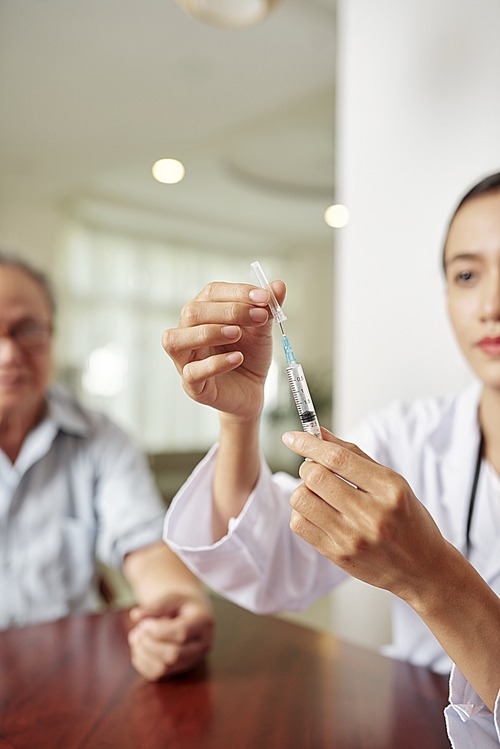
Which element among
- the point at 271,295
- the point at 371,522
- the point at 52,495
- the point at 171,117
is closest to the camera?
the point at 371,522

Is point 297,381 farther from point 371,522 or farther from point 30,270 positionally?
point 30,270

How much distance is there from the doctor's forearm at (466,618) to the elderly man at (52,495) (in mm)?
798

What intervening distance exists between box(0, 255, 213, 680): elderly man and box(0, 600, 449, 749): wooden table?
0.28 m

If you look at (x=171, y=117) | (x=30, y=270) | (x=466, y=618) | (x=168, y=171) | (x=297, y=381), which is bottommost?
(x=466, y=618)

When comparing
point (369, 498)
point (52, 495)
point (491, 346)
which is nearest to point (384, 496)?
point (369, 498)

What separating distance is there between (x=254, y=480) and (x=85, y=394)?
130 inches

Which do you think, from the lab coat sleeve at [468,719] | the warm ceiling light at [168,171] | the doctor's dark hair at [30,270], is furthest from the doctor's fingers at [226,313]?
the warm ceiling light at [168,171]

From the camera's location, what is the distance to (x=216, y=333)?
63cm

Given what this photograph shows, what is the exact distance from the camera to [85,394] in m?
3.96

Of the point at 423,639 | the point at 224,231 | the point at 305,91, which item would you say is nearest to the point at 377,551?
the point at 423,639

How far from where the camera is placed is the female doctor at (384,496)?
1.57ft

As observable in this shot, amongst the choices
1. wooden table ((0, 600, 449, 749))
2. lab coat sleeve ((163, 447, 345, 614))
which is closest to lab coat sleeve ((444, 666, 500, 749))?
wooden table ((0, 600, 449, 749))

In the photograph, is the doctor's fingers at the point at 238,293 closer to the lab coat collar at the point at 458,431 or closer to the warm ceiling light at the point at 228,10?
Result: the lab coat collar at the point at 458,431

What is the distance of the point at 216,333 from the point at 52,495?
102 centimetres
